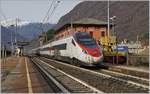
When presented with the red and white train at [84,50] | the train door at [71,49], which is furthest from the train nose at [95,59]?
the train door at [71,49]

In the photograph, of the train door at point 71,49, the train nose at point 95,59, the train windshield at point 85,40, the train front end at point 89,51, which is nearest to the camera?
the train nose at point 95,59

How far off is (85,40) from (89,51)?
201cm

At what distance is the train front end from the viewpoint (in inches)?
1309

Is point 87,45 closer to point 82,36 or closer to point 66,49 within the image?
point 82,36

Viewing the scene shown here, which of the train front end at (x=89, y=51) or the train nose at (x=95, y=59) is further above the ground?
the train front end at (x=89, y=51)

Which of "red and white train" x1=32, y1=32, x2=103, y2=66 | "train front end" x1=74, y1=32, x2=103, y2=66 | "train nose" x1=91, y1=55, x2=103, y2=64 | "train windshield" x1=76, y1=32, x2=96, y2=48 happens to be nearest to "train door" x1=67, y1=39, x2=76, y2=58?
"red and white train" x1=32, y1=32, x2=103, y2=66

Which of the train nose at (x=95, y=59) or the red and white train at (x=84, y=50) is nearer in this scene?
the train nose at (x=95, y=59)

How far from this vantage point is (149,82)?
2075 centimetres

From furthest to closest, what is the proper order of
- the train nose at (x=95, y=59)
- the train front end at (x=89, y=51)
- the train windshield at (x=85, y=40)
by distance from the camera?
the train windshield at (x=85, y=40) < the train front end at (x=89, y=51) < the train nose at (x=95, y=59)

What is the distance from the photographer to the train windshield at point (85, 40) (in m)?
34.8

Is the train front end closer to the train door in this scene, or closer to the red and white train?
the red and white train

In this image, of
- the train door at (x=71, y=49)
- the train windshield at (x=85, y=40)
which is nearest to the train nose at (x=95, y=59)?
the train windshield at (x=85, y=40)

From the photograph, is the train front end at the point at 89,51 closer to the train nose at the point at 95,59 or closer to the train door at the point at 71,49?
the train nose at the point at 95,59

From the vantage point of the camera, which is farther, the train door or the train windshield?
the train door
